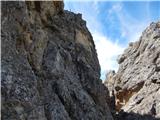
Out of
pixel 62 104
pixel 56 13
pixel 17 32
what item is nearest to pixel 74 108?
pixel 62 104

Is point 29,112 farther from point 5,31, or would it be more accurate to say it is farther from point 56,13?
point 56,13

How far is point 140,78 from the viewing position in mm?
75312

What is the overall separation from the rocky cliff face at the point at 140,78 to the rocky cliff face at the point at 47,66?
44.7ft

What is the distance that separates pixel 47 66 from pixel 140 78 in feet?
129

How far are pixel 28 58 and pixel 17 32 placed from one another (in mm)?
2788

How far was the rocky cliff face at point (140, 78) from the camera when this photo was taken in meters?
67.6

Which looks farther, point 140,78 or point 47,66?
point 140,78

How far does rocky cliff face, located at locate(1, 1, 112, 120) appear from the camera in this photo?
94.0 ft

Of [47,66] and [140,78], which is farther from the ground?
[140,78]

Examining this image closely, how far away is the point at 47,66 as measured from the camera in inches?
1517

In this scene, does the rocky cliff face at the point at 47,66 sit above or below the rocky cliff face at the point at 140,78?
below

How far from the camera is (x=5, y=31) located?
99.5ft

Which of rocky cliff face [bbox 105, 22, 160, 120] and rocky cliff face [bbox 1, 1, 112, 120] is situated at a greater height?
rocky cliff face [bbox 105, 22, 160, 120]

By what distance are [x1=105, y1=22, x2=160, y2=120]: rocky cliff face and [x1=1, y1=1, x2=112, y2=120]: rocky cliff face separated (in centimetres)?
1362
